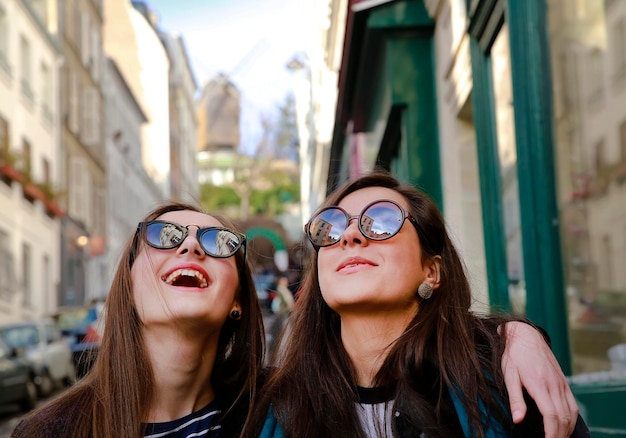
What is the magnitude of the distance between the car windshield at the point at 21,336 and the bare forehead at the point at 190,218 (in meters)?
13.1

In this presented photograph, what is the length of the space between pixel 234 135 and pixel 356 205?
289ft

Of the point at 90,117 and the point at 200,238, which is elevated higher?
the point at 90,117

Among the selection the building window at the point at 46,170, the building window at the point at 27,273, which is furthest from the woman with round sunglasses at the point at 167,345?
the building window at the point at 46,170

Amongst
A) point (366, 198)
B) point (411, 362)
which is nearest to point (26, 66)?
point (366, 198)

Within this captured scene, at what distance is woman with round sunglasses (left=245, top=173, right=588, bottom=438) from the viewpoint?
2.66 m

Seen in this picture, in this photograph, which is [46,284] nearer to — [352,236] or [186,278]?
[186,278]

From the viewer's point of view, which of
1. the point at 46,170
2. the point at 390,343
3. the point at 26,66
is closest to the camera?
the point at 390,343

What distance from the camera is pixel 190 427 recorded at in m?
3.20

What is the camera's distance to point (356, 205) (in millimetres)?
3107

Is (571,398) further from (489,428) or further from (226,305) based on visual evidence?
(226,305)

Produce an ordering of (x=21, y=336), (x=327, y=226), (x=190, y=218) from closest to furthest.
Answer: (x=327, y=226) < (x=190, y=218) < (x=21, y=336)

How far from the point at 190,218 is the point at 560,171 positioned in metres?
2.17

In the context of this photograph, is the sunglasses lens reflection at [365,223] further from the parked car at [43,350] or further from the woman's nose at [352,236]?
the parked car at [43,350]

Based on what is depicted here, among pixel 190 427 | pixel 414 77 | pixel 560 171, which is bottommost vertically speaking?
pixel 190 427
